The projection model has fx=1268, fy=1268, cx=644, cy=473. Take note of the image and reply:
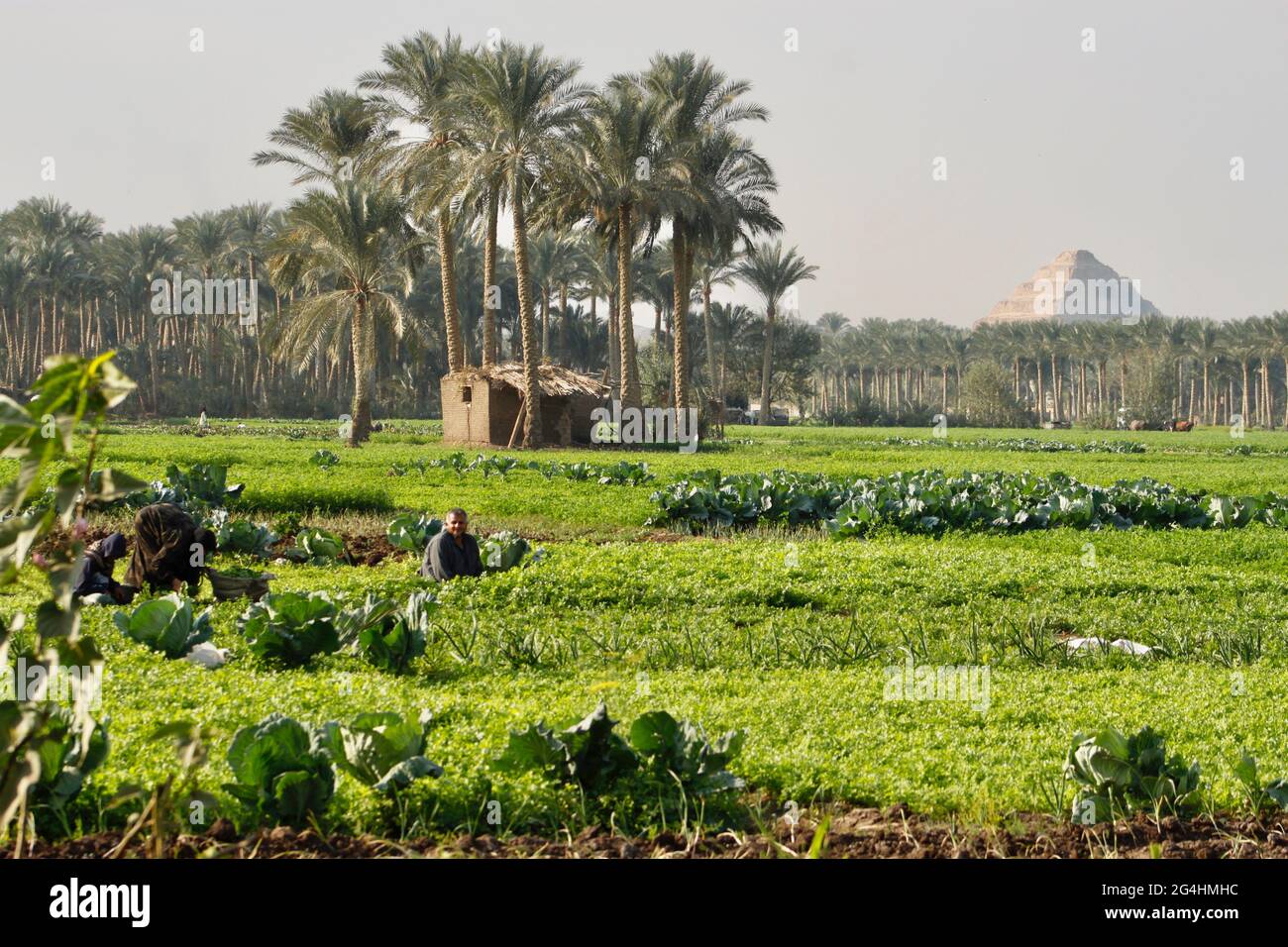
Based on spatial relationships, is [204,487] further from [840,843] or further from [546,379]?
[546,379]

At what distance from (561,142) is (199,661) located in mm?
27320

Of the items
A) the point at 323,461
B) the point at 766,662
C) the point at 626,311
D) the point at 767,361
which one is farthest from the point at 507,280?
the point at 766,662

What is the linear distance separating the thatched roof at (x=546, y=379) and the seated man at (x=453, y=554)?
77.4 feet

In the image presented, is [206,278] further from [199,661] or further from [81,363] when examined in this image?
[81,363]

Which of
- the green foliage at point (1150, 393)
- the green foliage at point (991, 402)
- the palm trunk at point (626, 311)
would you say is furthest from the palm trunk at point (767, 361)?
the palm trunk at point (626, 311)

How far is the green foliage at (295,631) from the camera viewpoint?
24.0ft

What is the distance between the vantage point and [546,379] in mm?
35719

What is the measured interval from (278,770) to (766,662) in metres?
4.31

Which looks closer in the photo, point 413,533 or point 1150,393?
point 413,533

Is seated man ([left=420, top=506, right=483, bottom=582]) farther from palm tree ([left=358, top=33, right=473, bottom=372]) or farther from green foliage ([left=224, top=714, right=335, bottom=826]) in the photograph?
palm tree ([left=358, top=33, right=473, bottom=372])

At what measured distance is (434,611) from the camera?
9242 mm

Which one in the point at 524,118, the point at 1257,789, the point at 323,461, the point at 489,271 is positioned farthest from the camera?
the point at 489,271

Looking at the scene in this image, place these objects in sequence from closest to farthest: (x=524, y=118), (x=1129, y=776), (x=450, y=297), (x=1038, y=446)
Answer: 1. (x=1129, y=776)
2. (x=524, y=118)
3. (x=450, y=297)
4. (x=1038, y=446)
